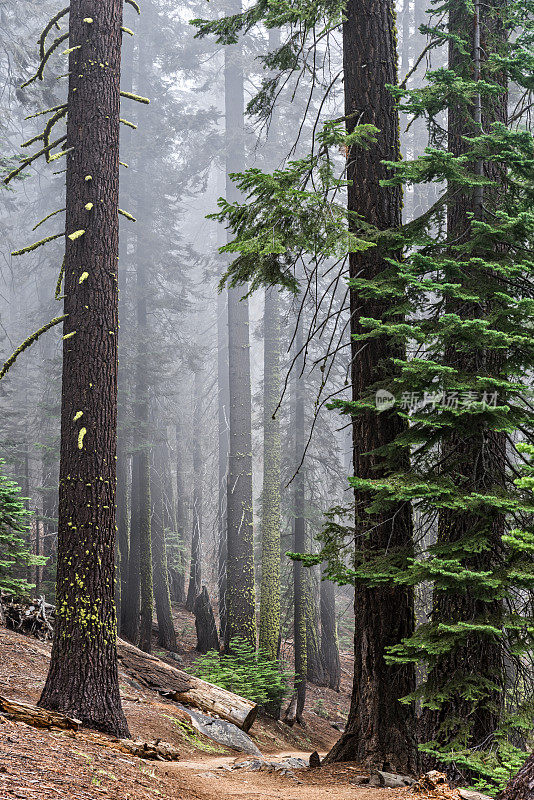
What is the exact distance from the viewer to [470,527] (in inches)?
194

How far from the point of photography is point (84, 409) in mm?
6418

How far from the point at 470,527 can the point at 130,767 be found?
124 inches

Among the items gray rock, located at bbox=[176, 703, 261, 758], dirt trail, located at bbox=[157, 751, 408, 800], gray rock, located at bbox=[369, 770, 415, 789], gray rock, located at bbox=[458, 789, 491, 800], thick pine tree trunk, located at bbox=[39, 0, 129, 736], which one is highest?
thick pine tree trunk, located at bbox=[39, 0, 129, 736]

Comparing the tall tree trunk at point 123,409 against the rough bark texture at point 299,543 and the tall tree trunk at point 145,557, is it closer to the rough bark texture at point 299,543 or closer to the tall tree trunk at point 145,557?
the tall tree trunk at point 145,557

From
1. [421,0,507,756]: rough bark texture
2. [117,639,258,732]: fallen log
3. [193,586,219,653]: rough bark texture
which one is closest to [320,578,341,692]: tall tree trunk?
[193,586,219,653]: rough bark texture

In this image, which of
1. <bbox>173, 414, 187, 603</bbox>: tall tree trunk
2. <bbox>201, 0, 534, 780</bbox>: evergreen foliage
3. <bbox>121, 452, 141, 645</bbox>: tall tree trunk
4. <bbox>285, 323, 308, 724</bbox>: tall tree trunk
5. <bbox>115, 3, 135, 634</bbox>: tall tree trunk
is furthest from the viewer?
<bbox>173, 414, 187, 603</bbox>: tall tree trunk

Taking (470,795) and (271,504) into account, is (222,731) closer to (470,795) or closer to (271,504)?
(470,795)

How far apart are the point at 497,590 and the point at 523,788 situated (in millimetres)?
1704

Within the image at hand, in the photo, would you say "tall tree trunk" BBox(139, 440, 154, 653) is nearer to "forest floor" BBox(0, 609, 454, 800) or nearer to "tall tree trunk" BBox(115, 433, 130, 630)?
"tall tree trunk" BBox(115, 433, 130, 630)

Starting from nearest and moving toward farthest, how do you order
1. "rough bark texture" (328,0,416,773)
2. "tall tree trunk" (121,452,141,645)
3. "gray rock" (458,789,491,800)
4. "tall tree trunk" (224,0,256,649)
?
1. "gray rock" (458,789,491,800)
2. "rough bark texture" (328,0,416,773)
3. "tall tree trunk" (224,0,256,649)
4. "tall tree trunk" (121,452,141,645)

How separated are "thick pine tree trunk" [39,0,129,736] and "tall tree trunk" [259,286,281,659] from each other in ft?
22.9

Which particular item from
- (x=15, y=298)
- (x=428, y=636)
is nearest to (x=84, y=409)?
(x=428, y=636)

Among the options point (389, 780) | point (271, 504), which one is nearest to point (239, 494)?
point (271, 504)

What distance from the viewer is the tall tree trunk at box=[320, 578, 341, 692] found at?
18016 mm
